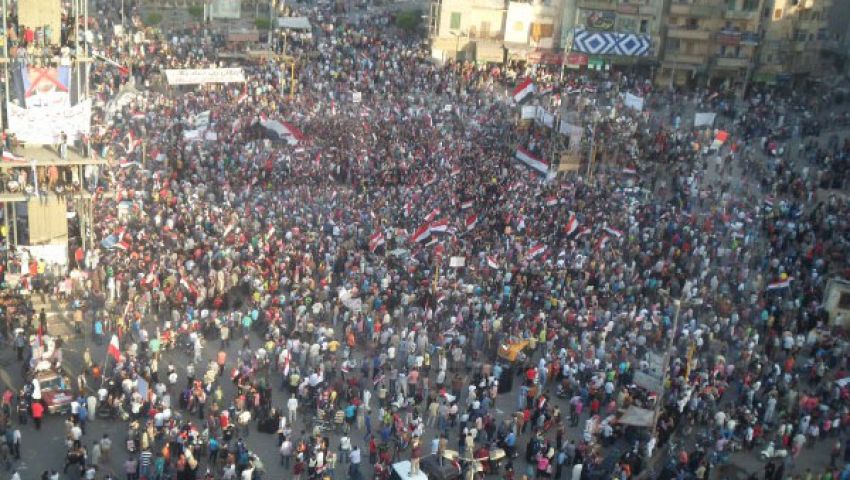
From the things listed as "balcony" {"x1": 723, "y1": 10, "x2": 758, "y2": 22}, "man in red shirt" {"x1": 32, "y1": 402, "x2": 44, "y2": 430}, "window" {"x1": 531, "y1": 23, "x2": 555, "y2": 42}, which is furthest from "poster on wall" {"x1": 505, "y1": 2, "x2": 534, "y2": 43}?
"man in red shirt" {"x1": 32, "y1": 402, "x2": 44, "y2": 430}

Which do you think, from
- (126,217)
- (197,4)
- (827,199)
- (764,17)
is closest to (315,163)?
(126,217)

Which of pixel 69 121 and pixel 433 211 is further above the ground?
pixel 69 121

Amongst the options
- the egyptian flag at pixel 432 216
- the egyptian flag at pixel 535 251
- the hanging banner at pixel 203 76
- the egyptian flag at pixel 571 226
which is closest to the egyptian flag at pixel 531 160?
the egyptian flag at pixel 571 226

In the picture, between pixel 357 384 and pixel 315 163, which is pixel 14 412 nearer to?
pixel 357 384

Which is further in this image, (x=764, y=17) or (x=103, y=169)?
(x=764, y=17)

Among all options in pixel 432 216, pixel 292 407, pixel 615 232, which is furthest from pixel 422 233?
pixel 292 407

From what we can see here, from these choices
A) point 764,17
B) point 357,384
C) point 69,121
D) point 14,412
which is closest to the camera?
point 14,412

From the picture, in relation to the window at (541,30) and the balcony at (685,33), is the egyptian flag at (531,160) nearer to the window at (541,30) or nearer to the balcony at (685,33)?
the window at (541,30)

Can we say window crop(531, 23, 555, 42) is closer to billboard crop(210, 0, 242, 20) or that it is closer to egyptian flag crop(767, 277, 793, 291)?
billboard crop(210, 0, 242, 20)
